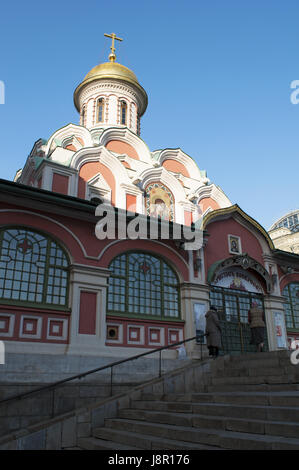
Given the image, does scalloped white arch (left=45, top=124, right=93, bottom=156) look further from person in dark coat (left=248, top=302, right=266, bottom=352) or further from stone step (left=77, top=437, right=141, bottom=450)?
stone step (left=77, top=437, right=141, bottom=450)

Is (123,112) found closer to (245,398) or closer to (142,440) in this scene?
(245,398)

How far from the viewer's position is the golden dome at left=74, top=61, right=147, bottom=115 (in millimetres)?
19266

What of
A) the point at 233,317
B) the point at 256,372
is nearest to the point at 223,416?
the point at 256,372

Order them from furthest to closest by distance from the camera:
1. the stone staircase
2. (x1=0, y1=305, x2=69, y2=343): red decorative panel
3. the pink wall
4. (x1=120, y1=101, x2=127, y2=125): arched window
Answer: (x1=120, y1=101, x2=127, y2=125): arched window, the pink wall, (x1=0, y1=305, x2=69, y2=343): red decorative panel, the stone staircase

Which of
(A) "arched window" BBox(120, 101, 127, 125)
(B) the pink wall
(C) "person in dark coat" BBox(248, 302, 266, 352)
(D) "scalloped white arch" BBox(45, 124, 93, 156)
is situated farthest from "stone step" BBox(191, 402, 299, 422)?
(A) "arched window" BBox(120, 101, 127, 125)

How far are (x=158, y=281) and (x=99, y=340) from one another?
2.79 metres

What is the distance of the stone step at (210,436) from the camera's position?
14.8ft

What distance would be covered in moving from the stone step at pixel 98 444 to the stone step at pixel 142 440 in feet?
0.15

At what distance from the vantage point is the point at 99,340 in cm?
1071

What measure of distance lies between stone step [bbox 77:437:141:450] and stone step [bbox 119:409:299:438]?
2.63ft

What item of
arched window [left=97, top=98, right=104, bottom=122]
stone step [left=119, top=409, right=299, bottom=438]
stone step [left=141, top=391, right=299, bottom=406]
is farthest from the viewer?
arched window [left=97, top=98, right=104, bottom=122]

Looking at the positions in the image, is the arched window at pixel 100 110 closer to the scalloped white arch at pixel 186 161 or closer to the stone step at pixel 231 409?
the scalloped white arch at pixel 186 161

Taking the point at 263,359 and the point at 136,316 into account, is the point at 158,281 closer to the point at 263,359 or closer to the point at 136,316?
the point at 136,316
